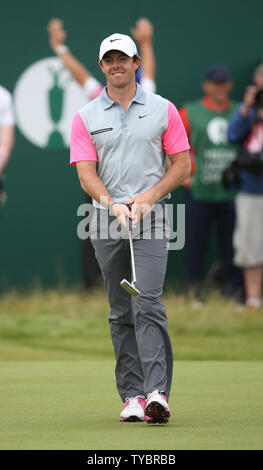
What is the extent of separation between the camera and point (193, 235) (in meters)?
11.8

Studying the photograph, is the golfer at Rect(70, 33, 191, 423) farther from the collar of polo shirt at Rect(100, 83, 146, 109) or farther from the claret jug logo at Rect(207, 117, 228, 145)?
the claret jug logo at Rect(207, 117, 228, 145)

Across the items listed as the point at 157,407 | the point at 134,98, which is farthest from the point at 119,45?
the point at 157,407

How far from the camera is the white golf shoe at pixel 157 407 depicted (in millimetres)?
5410

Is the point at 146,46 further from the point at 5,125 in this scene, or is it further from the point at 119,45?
the point at 119,45

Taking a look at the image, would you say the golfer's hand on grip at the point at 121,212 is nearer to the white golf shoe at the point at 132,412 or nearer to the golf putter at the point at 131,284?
the golf putter at the point at 131,284

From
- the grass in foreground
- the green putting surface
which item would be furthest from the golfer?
the grass in foreground

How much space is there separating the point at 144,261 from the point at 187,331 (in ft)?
16.7

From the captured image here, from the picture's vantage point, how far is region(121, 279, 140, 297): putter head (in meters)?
5.41

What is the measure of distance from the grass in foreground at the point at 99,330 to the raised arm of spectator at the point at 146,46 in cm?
231

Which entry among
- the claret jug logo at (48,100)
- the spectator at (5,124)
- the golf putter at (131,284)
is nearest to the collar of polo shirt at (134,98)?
the golf putter at (131,284)

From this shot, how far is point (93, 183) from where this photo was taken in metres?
5.62

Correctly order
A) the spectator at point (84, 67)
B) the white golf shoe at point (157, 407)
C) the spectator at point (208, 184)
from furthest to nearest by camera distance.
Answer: the spectator at point (208, 184), the spectator at point (84, 67), the white golf shoe at point (157, 407)

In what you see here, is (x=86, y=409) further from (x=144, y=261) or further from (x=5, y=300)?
(x=5, y=300)

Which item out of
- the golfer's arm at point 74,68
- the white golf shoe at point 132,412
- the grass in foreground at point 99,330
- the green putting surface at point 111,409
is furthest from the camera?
the golfer's arm at point 74,68
